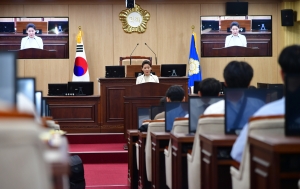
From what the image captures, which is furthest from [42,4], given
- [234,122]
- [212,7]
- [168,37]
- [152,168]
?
[234,122]

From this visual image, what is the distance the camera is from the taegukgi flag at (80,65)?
14.4 metres

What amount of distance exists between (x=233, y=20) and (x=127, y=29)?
8.90ft

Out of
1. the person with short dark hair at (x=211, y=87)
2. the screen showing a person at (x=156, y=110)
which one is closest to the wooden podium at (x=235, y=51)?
the screen showing a person at (x=156, y=110)

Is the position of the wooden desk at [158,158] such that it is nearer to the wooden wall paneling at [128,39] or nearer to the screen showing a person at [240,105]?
the screen showing a person at [240,105]

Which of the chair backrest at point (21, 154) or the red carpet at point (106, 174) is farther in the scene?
the red carpet at point (106, 174)

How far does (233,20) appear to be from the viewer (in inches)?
588

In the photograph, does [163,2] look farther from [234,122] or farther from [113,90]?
[234,122]

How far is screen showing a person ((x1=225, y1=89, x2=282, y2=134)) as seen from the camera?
3.66 metres

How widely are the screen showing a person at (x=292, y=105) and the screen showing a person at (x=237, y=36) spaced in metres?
12.2

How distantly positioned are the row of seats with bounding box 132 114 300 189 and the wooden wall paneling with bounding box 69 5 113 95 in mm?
9027

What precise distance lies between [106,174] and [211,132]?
17.0ft

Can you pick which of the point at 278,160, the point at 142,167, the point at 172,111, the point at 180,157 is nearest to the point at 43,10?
the point at 142,167

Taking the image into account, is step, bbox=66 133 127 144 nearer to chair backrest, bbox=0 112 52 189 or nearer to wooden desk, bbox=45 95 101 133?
wooden desk, bbox=45 95 101 133

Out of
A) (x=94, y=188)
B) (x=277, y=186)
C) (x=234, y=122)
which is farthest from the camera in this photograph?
(x=94, y=188)
